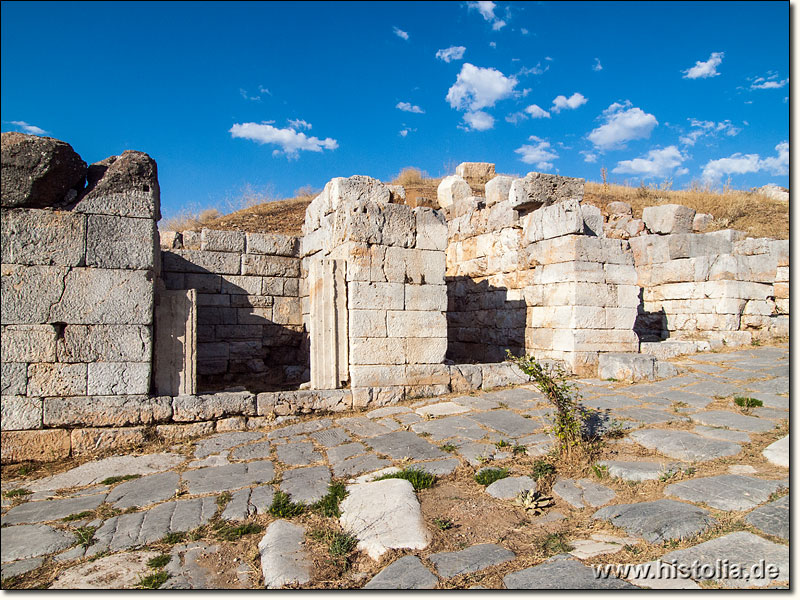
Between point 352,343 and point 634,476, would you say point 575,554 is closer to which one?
point 634,476

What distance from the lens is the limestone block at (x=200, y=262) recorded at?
9.15m

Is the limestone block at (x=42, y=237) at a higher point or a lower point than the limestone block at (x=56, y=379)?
higher

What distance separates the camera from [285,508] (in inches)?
157

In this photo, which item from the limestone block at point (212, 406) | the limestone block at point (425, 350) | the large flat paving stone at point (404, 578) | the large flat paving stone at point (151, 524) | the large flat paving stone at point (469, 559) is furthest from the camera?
the limestone block at point (425, 350)

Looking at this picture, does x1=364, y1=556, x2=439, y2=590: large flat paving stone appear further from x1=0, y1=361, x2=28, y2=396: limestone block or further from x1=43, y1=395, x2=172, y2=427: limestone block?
x1=0, y1=361, x2=28, y2=396: limestone block

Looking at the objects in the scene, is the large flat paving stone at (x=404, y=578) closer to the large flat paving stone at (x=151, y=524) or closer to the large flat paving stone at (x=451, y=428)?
the large flat paving stone at (x=151, y=524)

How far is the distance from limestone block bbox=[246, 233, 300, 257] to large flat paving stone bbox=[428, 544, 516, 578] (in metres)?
7.72

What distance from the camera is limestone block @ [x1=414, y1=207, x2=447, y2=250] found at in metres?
7.79

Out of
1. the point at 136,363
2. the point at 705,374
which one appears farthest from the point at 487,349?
the point at 136,363

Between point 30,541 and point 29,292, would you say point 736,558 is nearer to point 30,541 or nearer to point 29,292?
point 30,541

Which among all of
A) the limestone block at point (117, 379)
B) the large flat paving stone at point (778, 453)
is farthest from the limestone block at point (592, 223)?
the limestone block at point (117, 379)

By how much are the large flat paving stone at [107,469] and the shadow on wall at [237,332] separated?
3.53 m

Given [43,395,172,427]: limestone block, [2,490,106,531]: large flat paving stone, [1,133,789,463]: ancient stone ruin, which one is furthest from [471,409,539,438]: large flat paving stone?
[2,490,106,531]: large flat paving stone

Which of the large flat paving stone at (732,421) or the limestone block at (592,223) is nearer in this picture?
the large flat paving stone at (732,421)
